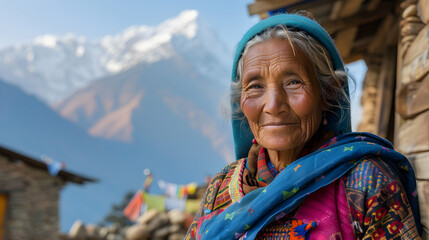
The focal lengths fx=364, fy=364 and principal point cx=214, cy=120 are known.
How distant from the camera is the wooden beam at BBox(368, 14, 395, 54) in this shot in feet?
13.4

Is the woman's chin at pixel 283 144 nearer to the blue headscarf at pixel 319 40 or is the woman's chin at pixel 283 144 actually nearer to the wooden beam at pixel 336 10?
the blue headscarf at pixel 319 40

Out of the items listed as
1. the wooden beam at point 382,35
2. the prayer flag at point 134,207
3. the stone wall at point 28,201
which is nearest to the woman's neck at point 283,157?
the wooden beam at point 382,35

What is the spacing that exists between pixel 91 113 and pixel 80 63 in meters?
48.4

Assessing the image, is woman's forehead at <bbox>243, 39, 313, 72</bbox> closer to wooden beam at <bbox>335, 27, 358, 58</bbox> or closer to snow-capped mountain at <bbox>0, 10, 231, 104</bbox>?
wooden beam at <bbox>335, 27, 358, 58</bbox>

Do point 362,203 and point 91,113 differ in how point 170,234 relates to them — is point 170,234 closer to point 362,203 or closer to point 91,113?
point 362,203

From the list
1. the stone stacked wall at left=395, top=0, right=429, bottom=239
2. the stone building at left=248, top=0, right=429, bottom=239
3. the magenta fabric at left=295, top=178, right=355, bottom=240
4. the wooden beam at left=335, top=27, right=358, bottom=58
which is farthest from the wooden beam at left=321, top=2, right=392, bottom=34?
the magenta fabric at left=295, top=178, right=355, bottom=240

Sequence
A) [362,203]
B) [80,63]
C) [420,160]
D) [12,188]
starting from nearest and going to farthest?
1. [362,203]
2. [420,160]
3. [12,188]
4. [80,63]

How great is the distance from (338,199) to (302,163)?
0.16m

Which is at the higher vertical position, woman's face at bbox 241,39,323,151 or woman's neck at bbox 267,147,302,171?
woman's face at bbox 241,39,323,151

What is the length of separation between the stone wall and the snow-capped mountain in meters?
116

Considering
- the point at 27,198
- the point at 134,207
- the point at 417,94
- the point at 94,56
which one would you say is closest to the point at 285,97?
the point at 417,94

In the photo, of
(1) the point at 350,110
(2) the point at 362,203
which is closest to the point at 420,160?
(1) the point at 350,110

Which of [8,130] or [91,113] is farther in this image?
[91,113]

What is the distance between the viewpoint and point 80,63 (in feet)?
475
